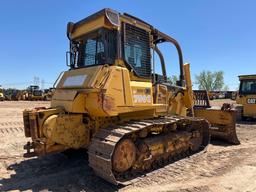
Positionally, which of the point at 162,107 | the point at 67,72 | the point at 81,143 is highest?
the point at 67,72

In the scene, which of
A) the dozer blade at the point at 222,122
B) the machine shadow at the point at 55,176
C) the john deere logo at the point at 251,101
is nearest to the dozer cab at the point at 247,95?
the john deere logo at the point at 251,101

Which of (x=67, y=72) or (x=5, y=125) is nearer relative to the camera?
(x=67, y=72)

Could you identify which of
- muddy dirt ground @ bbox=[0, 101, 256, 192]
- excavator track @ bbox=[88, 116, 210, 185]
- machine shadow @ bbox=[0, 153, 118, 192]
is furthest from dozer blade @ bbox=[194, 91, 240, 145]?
machine shadow @ bbox=[0, 153, 118, 192]

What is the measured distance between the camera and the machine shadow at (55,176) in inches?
212

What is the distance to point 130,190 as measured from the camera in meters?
5.21

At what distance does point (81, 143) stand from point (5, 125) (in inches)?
352

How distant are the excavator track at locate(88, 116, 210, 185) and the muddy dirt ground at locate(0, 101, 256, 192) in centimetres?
24

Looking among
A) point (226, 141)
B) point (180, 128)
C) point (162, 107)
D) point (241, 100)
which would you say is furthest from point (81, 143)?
point (241, 100)

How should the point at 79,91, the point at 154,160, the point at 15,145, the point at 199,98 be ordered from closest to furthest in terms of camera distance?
1. the point at 79,91
2. the point at 154,160
3. the point at 15,145
4. the point at 199,98

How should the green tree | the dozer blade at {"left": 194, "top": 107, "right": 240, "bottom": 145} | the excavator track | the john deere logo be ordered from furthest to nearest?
the green tree → the john deere logo → the dozer blade at {"left": 194, "top": 107, "right": 240, "bottom": 145} → the excavator track

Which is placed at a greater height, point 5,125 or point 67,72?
point 67,72

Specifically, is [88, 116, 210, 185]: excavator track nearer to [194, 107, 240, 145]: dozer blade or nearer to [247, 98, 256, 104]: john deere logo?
[194, 107, 240, 145]: dozer blade

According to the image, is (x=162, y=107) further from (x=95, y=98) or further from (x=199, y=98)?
(x=199, y=98)

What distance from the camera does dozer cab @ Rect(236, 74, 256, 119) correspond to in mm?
15953
